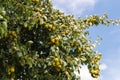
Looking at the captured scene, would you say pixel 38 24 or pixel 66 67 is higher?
pixel 38 24

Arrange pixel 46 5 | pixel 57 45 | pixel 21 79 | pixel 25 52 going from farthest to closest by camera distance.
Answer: pixel 46 5
pixel 21 79
pixel 57 45
pixel 25 52

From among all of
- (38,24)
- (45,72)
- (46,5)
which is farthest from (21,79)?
(46,5)

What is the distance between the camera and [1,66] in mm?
6469

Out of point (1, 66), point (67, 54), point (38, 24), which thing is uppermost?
point (38, 24)

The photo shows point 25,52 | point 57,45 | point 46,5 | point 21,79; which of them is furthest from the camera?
point 46,5

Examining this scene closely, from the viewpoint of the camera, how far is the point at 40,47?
7.32 m

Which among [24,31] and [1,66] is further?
[24,31]

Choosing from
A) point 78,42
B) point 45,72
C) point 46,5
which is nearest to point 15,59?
point 45,72

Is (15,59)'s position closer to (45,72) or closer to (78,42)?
(45,72)

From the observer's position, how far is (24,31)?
24.2 ft

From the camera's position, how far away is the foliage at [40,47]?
6.38m

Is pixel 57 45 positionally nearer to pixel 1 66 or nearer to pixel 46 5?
pixel 1 66

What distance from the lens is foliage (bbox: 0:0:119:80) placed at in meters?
6.38

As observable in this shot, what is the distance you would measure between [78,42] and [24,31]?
42.0 inches
